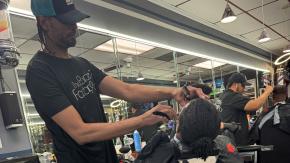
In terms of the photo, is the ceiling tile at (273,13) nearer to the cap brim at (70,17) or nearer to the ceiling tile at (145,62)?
the ceiling tile at (145,62)

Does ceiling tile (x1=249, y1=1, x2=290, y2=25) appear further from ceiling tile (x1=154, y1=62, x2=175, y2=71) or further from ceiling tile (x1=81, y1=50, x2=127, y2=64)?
ceiling tile (x1=81, y1=50, x2=127, y2=64)

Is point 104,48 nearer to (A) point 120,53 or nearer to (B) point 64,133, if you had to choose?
(A) point 120,53

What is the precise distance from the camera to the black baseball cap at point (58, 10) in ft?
3.68

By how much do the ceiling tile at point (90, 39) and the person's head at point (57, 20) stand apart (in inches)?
78.1

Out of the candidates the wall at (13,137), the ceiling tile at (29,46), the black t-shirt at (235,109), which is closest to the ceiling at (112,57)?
the ceiling tile at (29,46)

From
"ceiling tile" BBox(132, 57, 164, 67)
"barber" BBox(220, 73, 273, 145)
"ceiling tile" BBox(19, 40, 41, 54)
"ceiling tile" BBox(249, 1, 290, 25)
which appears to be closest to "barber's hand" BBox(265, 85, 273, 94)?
"barber" BBox(220, 73, 273, 145)

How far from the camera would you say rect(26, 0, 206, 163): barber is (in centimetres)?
101

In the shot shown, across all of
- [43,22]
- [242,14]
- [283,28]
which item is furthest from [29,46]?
[283,28]

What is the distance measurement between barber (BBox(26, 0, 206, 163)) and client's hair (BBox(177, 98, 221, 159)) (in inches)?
2.7

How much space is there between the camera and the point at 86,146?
1134mm

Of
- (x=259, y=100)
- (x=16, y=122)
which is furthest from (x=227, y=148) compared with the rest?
(x=259, y=100)

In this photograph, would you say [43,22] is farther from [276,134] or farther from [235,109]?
[235,109]

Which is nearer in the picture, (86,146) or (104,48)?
(86,146)

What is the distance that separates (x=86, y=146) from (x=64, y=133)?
0.34 ft
